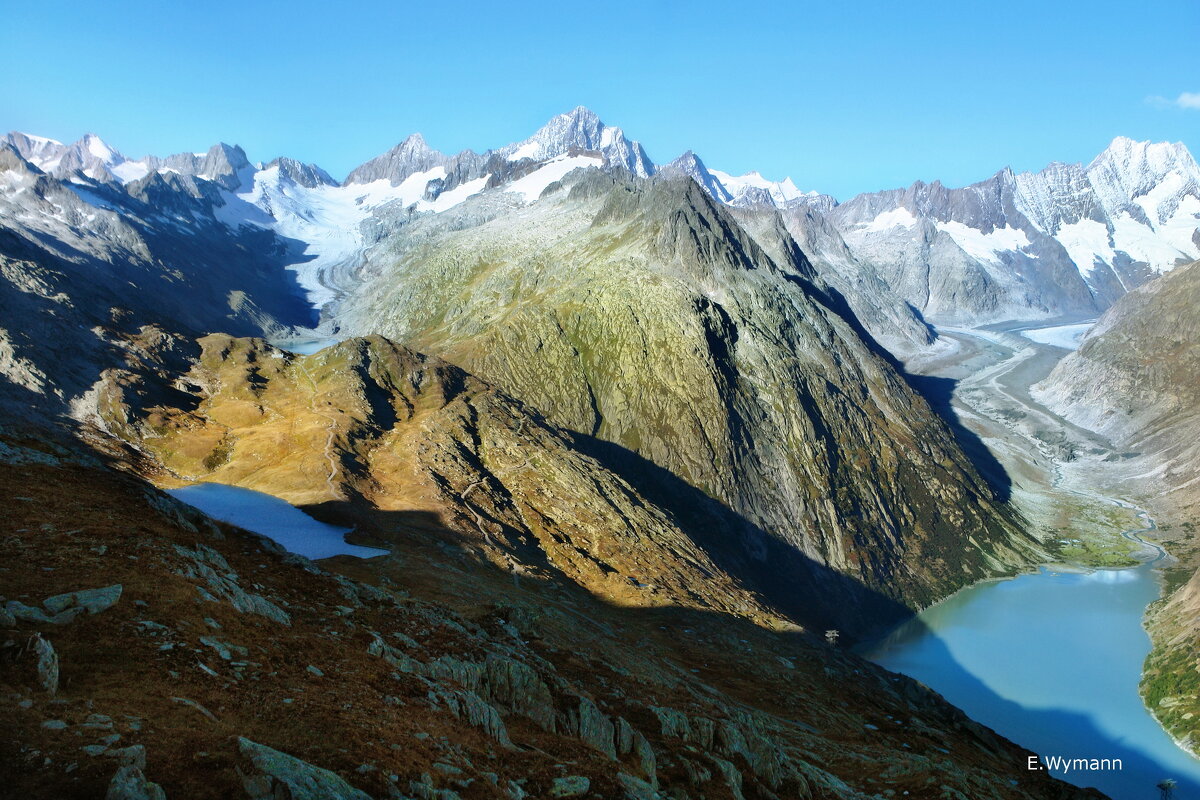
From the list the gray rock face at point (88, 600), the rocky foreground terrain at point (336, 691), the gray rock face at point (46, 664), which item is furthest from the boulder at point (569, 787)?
the gray rock face at point (88, 600)

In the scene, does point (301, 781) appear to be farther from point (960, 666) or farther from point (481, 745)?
point (960, 666)

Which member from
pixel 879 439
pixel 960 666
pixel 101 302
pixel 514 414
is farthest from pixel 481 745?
pixel 879 439

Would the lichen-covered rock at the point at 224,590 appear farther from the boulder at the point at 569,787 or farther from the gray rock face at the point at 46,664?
the boulder at the point at 569,787

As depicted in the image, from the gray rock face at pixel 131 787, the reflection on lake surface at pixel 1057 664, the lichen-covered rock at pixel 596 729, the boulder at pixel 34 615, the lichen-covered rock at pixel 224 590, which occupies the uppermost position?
the reflection on lake surface at pixel 1057 664

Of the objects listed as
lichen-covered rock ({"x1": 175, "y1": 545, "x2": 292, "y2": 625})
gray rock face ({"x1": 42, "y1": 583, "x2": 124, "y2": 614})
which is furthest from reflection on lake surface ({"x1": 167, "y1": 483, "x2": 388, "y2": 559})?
gray rock face ({"x1": 42, "y1": 583, "x2": 124, "y2": 614})

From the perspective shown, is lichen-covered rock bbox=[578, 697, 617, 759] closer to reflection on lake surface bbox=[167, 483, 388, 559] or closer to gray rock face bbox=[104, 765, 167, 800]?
gray rock face bbox=[104, 765, 167, 800]
